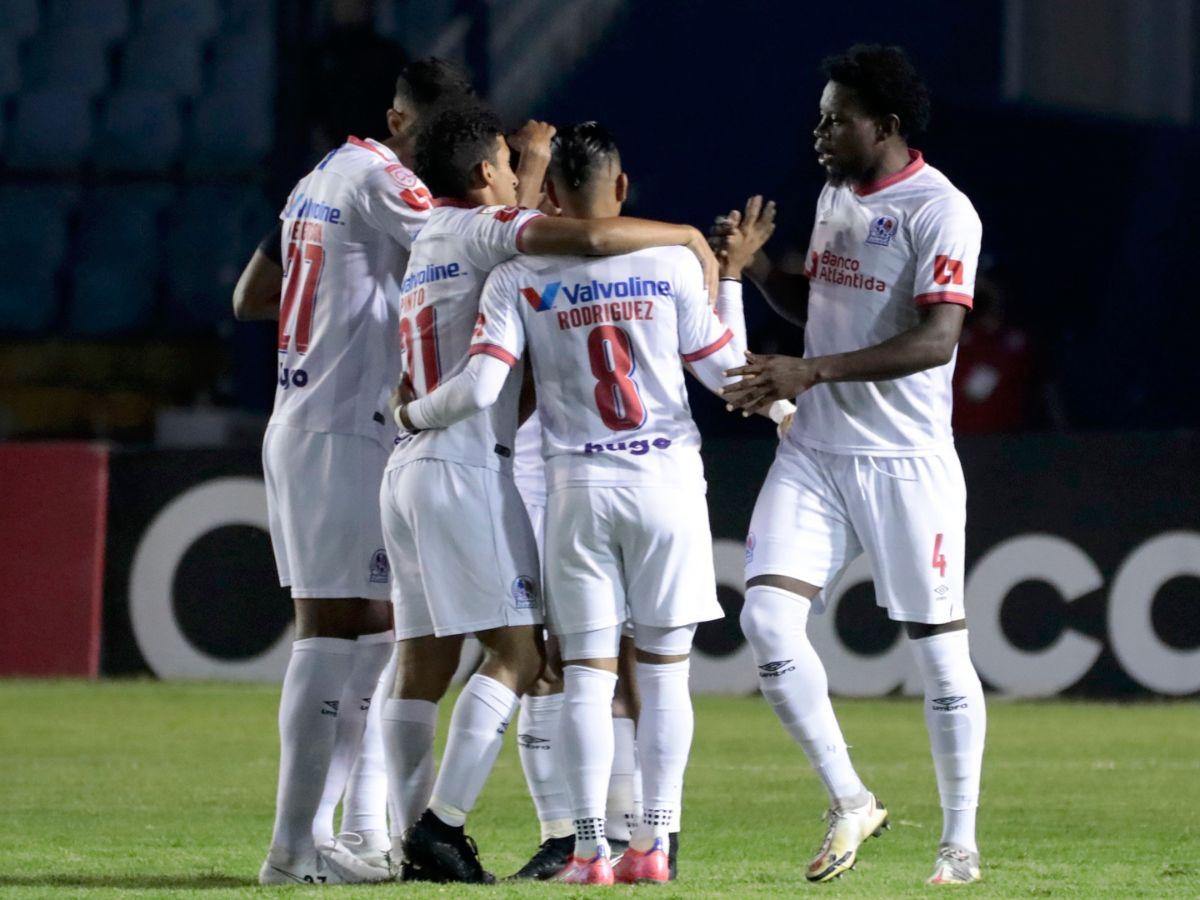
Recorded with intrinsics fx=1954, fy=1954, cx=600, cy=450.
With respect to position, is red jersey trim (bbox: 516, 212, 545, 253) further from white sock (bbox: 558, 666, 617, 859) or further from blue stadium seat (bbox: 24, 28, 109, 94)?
blue stadium seat (bbox: 24, 28, 109, 94)

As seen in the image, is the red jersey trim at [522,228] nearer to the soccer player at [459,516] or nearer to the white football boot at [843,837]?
the soccer player at [459,516]

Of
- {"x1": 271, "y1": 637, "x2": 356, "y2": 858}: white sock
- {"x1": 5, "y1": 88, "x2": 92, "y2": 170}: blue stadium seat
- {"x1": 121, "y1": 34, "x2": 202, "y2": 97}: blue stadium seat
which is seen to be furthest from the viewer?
{"x1": 121, "y1": 34, "x2": 202, "y2": 97}: blue stadium seat

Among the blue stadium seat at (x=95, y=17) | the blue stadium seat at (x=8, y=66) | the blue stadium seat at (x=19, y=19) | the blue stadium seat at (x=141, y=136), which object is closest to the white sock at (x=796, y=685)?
the blue stadium seat at (x=141, y=136)

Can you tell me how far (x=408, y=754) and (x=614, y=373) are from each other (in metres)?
0.99

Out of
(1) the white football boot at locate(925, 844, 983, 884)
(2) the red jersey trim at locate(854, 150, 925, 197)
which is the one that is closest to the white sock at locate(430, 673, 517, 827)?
(1) the white football boot at locate(925, 844, 983, 884)

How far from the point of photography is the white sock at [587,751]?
433 centimetres

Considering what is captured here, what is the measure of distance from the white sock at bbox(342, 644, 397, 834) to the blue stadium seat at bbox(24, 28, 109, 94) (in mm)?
11576

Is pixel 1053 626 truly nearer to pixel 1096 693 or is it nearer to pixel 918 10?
pixel 1096 693

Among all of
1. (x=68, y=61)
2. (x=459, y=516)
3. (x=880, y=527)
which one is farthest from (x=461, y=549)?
(x=68, y=61)

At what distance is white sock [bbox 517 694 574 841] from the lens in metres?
4.80

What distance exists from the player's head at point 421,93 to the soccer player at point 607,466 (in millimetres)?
538

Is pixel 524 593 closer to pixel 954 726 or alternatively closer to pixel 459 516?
pixel 459 516

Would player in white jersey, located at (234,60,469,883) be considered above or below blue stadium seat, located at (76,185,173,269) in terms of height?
below

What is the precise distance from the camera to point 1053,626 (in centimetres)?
945
